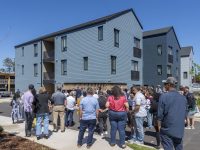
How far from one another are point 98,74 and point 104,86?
160cm

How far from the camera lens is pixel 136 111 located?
9047 mm

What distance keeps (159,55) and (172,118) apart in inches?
1362

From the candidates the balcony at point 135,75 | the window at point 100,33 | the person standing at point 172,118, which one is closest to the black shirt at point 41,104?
the person standing at point 172,118

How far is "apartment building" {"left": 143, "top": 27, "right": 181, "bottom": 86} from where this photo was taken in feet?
127

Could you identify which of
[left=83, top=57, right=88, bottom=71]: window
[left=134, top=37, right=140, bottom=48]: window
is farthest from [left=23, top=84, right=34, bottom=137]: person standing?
[left=134, top=37, right=140, bottom=48]: window

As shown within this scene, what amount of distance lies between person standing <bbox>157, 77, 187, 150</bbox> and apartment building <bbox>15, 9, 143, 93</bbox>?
21.6 m

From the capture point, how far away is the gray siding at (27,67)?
38.1m

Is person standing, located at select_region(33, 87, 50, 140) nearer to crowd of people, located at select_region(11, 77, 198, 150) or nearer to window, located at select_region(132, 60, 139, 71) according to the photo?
crowd of people, located at select_region(11, 77, 198, 150)

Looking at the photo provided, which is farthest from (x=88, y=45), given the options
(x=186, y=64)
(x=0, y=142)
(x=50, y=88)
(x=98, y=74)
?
(x=186, y=64)

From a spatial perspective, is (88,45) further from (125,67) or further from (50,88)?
(50,88)

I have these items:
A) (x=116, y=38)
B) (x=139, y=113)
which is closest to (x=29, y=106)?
(x=139, y=113)

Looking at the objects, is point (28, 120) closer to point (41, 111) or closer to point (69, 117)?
point (41, 111)

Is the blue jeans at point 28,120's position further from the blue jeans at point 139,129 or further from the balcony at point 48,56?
the balcony at point 48,56

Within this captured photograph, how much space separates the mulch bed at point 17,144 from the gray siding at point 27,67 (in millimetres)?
27880
